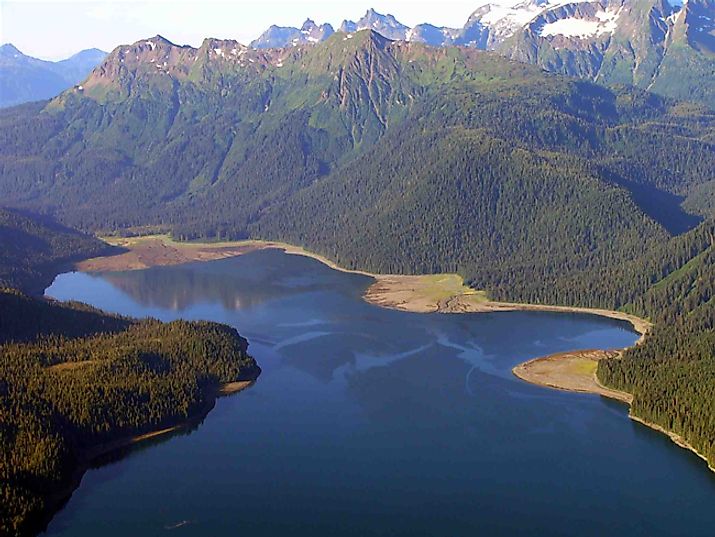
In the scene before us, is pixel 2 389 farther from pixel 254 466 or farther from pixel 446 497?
pixel 446 497

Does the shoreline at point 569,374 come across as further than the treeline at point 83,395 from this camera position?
Yes

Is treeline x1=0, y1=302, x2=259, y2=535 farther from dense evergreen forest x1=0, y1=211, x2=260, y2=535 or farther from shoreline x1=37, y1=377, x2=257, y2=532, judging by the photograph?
shoreline x1=37, y1=377, x2=257, y2=532

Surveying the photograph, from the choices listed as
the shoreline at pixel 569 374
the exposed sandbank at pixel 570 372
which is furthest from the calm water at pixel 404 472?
the exposed sandbank at pixel 570 372

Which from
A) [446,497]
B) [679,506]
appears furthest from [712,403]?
[446,497]

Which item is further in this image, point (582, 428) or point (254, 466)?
point (582, 428)

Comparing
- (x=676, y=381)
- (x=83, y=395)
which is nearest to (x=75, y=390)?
(x=83, y=395)

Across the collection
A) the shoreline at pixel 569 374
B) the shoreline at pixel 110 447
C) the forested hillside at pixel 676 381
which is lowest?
the shoreline at pixel 110 447

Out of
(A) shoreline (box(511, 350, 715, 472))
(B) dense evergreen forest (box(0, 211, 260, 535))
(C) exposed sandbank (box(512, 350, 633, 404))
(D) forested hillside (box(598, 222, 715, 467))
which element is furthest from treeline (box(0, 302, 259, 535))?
(D) forested hillside (box(598, 222, 715, 467))

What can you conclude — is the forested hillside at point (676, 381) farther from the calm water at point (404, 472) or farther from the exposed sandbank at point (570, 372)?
the calm water at point (404, 472)

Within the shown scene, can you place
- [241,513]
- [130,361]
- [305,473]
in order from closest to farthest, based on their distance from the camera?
[241,513] < [305,473] < [130,361]
